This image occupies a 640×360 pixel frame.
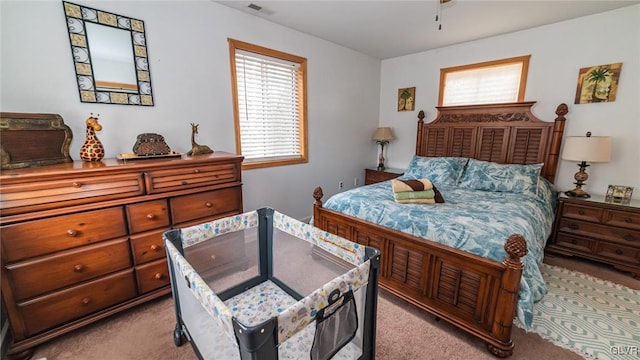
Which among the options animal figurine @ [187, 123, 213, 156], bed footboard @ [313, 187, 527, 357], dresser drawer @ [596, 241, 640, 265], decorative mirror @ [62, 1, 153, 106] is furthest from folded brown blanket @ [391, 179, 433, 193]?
decorative mirror @ [62, 1, 153, 106]

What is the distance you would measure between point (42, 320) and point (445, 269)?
2.52m

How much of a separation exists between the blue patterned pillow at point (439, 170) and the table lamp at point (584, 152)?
96cm

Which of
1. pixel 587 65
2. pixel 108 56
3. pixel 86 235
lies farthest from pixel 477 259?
pixel 108 56

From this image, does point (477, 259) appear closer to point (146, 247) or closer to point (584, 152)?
point (584, 152)

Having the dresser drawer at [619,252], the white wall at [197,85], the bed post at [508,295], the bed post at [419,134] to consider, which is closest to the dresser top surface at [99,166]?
the white wall at [197,85]

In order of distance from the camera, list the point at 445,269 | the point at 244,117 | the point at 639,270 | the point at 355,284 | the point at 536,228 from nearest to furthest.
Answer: the point at 355,284
the point at 445,269
the point at 536,228
the point at 639,270
the point at 244,117

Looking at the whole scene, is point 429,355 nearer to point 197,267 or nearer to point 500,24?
point 197,267

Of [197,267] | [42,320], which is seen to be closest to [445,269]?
[197,267]

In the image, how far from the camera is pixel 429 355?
155 cm

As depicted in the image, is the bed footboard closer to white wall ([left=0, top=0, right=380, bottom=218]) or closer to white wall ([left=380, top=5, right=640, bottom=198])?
white wall ([left=0, top=0, right=380, bottom=218])

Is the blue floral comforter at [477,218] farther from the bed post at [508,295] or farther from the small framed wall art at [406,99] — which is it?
the small framed wall art at [406,99]

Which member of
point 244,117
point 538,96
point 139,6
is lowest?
point 244,117

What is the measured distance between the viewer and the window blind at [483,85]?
3.20 metres

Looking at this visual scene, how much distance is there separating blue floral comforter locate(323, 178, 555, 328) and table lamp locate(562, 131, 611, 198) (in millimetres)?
314
